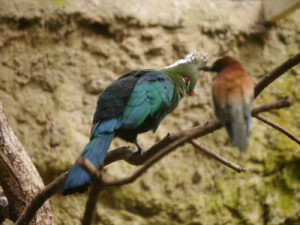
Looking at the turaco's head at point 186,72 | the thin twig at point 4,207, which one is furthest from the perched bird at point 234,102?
the thin twig at point 4,207

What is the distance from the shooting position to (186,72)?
2.15 meters

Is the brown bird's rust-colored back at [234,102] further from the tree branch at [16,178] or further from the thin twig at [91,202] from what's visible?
the tree branch at [16,178]

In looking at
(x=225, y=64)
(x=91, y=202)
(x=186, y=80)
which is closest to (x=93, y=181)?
(x=91, y=202)

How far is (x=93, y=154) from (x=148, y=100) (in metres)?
0.41

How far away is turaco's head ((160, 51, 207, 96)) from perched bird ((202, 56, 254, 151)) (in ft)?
3.21

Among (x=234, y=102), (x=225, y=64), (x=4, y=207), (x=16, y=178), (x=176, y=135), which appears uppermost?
(x=225, y=64)

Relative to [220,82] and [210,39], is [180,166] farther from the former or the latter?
[220,82]

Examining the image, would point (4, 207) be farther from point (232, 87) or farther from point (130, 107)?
point (232, 87)

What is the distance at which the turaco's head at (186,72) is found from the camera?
6.79 ft

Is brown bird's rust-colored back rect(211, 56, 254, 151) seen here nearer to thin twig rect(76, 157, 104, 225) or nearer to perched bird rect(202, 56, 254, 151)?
perched bird rect(202, 56, 254, 151)

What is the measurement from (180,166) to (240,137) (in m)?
1.79

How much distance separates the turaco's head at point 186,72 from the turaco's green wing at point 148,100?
197mm

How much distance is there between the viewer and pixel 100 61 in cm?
273

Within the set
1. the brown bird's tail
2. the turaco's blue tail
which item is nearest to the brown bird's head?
the brown bird's tail
